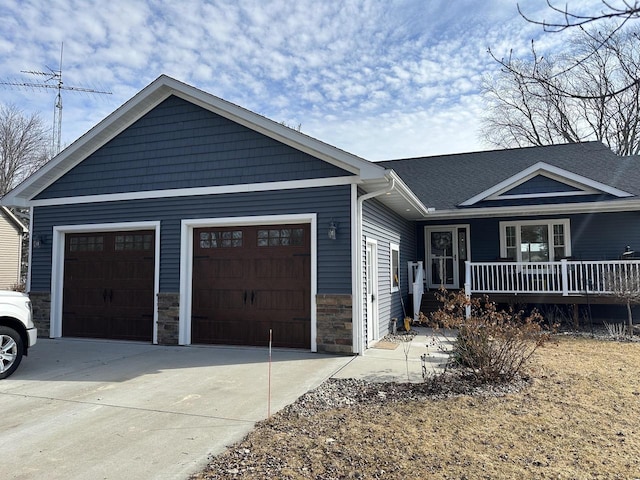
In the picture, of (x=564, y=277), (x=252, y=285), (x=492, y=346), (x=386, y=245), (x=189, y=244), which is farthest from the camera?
(x=564, y=277)

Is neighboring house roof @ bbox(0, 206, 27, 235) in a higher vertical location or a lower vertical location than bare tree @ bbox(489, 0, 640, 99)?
higher

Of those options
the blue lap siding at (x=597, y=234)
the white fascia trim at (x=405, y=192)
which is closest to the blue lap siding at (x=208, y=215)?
the white fascia trim at (x=405, y=192)

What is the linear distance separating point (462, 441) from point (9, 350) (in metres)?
5.97

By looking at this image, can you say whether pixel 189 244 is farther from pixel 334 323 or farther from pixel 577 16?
pixel 577 16

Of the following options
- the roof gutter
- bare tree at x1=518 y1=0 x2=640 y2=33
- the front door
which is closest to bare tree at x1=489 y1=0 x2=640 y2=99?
bare tree at x1=518 y1=0 x2=640 y2=33

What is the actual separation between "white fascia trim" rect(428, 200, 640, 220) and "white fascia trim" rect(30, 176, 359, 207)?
5.27 meters

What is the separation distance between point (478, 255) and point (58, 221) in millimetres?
10857

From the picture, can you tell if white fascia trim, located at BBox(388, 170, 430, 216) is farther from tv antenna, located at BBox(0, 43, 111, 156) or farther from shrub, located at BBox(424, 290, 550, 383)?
tv antenna, located at BBox(0, 43, 111, 156)

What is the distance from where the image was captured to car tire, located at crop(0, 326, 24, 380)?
5770 millimetres

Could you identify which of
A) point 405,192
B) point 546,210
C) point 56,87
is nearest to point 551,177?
point 546,210

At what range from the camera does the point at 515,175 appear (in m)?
11.6

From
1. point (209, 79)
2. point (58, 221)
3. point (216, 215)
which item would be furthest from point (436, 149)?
point (58, 221)

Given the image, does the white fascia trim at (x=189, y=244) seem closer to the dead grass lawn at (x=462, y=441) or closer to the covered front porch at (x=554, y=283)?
the dead grass lawn at (x=462, y=441)

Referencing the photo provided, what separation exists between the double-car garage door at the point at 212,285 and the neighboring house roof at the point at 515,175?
228 inches
